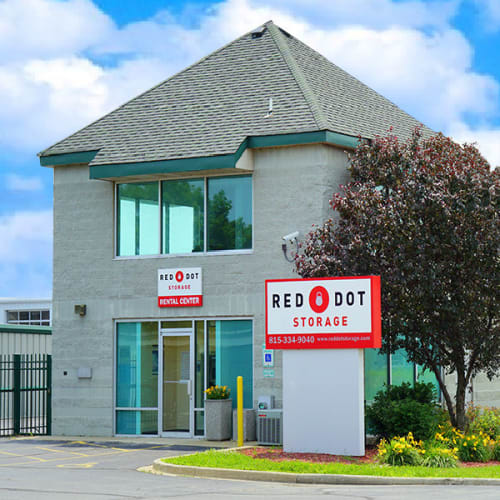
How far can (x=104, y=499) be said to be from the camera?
12461mm

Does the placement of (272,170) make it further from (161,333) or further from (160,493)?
(160,493)

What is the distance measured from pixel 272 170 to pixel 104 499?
10.4 metres

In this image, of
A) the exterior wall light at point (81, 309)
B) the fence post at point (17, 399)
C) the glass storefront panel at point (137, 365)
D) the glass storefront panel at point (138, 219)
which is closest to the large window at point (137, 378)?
the glass storefront panel at point (137, 365)

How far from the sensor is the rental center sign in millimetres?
17047

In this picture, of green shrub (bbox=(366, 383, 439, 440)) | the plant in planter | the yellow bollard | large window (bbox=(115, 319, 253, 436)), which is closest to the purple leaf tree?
green shrub (bbox=(366, 383, 439, 440))

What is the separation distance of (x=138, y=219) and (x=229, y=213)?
96.6 inches

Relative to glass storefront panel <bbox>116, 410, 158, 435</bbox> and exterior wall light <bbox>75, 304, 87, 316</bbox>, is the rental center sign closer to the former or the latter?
glass storefront panel <bbox>116, 410, 158, 435</bbox>

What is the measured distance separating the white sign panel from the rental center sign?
4.00m

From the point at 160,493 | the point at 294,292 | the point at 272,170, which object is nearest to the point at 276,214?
the point at 272,170

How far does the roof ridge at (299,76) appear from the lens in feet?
68.9

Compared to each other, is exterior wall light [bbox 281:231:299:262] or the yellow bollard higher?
exterior wall light [bbox 281:231:299:262]

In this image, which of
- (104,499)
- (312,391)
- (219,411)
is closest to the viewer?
(104,499)

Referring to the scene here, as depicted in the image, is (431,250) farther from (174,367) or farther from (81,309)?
(81,309)

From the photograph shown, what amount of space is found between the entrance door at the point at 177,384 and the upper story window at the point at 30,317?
28005mm
